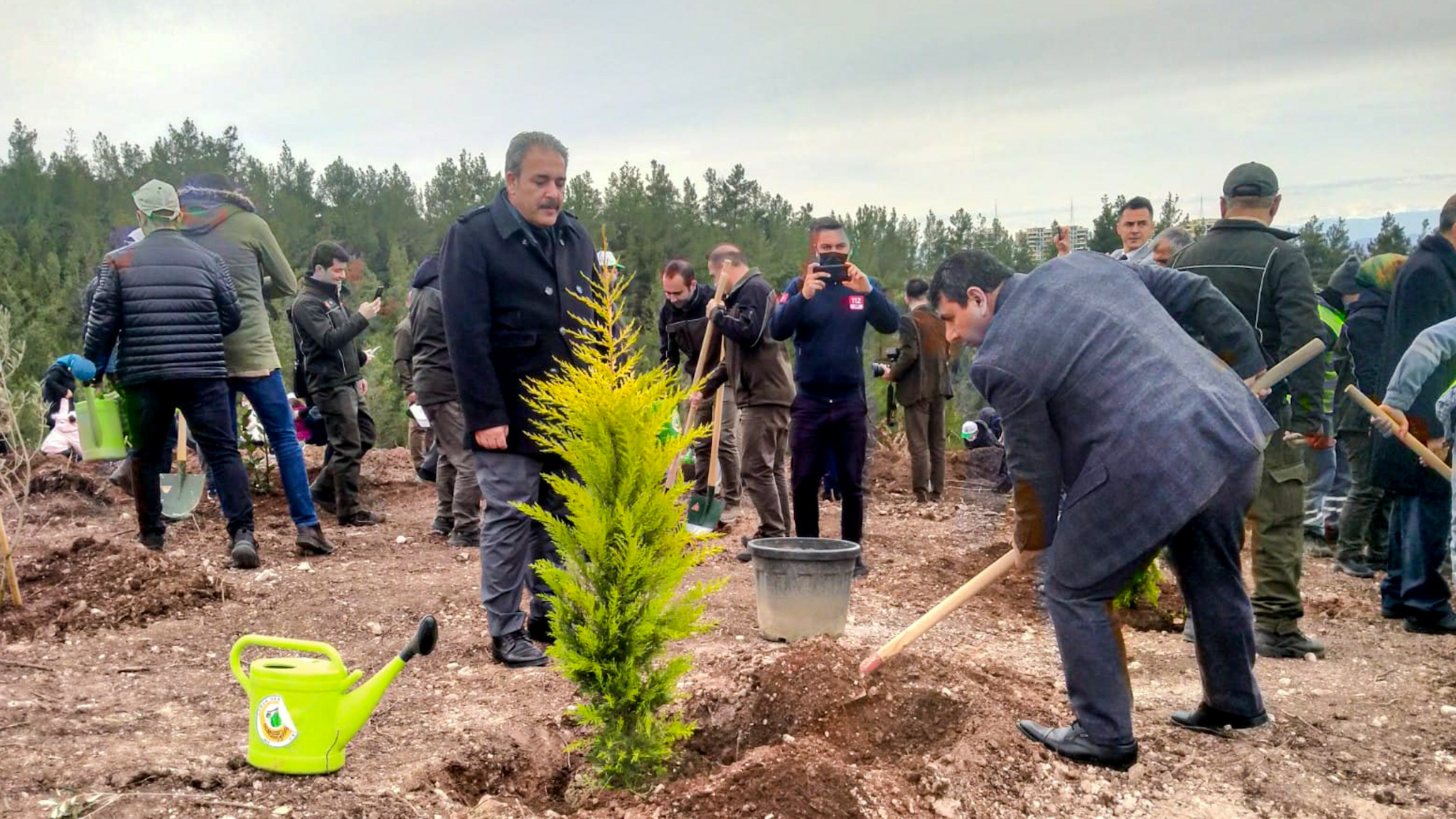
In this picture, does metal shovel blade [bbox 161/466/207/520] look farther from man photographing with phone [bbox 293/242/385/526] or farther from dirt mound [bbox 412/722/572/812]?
dirt mound [bbox 412/722/572/812]

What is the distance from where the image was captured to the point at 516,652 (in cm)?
450

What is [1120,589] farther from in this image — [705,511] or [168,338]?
[168,338]

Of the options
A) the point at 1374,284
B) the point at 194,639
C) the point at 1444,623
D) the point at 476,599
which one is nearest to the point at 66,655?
the point at 194,639

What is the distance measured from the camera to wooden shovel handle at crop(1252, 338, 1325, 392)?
14.5 ft

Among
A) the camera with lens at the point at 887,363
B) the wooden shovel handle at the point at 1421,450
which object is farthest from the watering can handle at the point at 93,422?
the wooden shovel handle at the point at 1421,450

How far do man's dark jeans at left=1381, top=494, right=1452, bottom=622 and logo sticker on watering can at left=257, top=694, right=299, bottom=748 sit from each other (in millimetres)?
5374

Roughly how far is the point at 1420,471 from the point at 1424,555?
45 centimetres

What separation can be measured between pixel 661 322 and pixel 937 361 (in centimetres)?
302

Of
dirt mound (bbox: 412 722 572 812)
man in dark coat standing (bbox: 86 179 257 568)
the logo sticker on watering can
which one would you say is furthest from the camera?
man in dark coat standing (bbox: 86 179 257 568)

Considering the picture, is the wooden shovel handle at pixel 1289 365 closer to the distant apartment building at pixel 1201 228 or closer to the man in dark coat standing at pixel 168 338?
the distant apartment building at pixel 1201 228

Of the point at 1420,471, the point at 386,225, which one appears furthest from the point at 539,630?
the point at 386,225

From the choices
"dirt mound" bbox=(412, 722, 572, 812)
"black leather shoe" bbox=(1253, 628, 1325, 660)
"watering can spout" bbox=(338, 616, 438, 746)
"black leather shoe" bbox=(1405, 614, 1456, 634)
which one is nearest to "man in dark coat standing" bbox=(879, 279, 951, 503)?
"black leather shoe" bbox=(1405, 614, 1456, 634)

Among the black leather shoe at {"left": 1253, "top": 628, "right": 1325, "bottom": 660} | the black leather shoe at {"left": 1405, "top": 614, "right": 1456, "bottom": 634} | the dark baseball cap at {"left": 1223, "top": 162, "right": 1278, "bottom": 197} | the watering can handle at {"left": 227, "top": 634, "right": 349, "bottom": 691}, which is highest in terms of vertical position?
the dark baseball cap at {"left": 1223, "top": 162, "right": 1278, "bottom": 197}

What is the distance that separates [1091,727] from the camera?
138 inches
